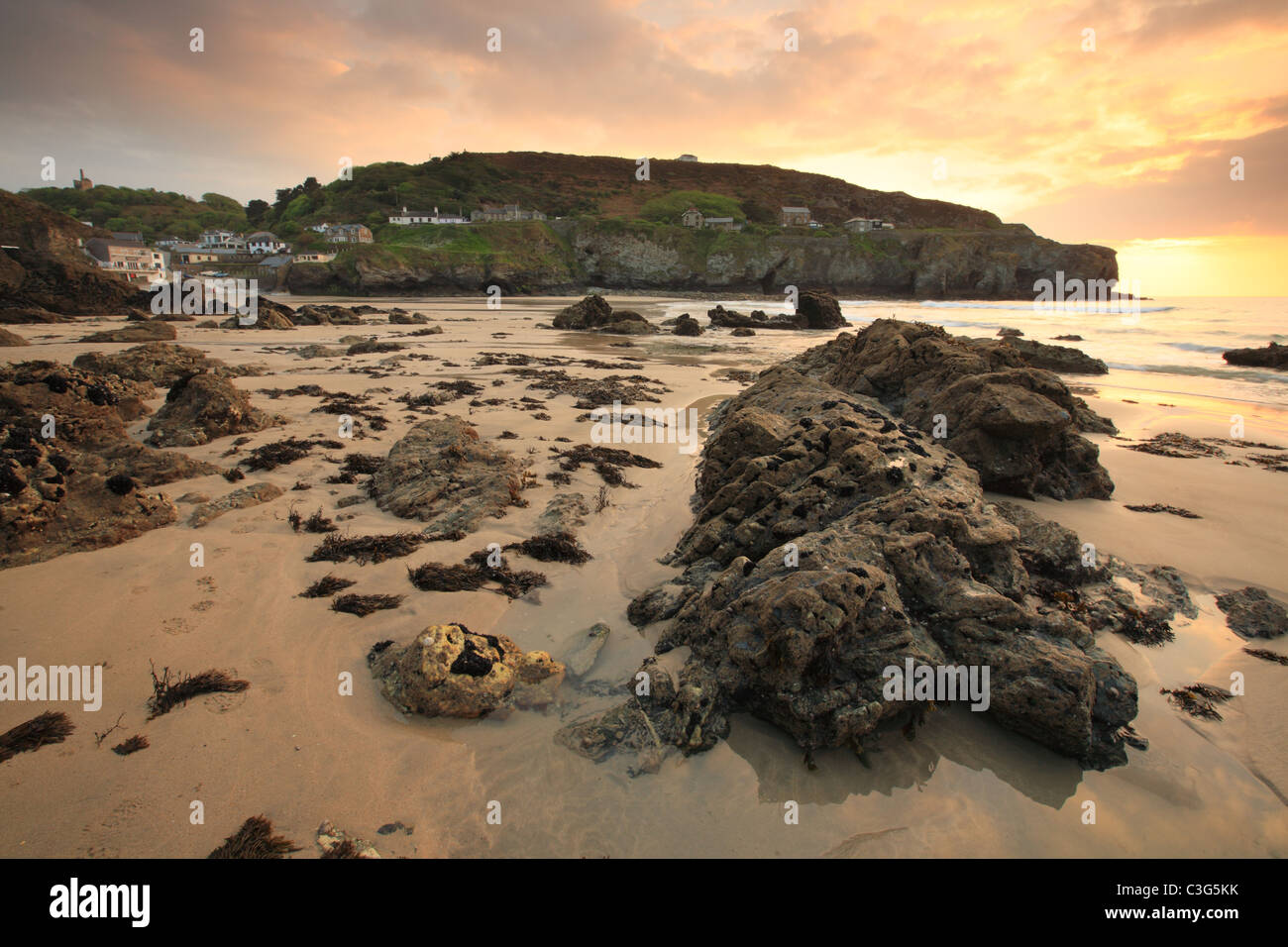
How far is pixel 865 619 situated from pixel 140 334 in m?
29.2

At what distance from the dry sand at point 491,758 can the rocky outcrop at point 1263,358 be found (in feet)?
84.6

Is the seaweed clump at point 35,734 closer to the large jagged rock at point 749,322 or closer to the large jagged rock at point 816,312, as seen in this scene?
the large jagged rock at point 749,322

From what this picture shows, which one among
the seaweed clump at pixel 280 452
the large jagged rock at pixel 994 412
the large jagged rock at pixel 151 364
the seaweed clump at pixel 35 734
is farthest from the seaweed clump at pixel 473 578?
the large jagged rock at pixel 151 364

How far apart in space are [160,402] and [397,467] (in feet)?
26.4

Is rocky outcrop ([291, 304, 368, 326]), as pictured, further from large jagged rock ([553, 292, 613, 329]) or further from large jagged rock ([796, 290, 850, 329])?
large jagged rock ([796, 290, 850, 329])

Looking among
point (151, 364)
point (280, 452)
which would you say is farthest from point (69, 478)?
point (151, 364)

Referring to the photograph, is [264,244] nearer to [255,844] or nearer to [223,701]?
[223,701]

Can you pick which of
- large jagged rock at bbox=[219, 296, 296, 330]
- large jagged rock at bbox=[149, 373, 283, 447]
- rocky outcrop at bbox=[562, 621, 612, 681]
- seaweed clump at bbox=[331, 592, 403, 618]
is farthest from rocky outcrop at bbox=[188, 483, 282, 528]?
large jagged rock at bbox=[219, 296, 296, 330]

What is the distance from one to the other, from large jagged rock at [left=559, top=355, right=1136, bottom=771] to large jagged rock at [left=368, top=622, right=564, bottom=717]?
1.98ft

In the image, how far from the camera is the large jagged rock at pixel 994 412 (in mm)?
7676

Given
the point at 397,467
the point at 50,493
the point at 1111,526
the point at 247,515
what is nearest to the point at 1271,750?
the point at 1111,526

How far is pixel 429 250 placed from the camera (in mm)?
63781

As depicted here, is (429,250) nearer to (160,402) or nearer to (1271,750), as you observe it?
(160,402)

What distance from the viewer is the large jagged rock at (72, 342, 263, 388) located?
43.7 feet
